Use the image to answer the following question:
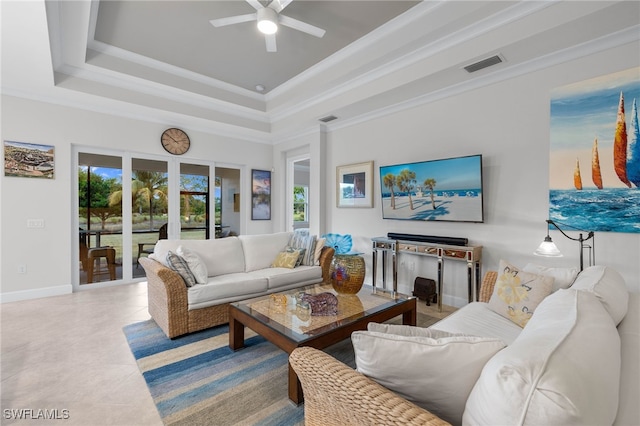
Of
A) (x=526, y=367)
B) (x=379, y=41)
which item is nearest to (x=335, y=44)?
(x=379, y=41)

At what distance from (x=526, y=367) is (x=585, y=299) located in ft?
2.14

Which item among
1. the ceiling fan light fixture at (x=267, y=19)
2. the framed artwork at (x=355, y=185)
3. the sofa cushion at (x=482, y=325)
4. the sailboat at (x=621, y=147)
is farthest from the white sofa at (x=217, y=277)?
the sailboat at (x=621, y=147)

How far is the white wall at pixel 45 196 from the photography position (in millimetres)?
3859

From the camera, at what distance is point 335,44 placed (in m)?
3.66

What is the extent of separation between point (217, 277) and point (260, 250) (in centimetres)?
71

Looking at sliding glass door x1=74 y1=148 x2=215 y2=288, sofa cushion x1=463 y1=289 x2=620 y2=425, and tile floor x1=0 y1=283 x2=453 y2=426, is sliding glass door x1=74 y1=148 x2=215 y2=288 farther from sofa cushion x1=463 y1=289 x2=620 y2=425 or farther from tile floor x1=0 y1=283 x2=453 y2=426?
sofa cushion x1=463 y1=289 x2=620 y2=425

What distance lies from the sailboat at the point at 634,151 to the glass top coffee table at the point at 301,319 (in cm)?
218

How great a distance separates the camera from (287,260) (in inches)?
151

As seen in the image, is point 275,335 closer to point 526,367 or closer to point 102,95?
point 526,367

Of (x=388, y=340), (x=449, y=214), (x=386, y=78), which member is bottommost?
(x=388, y=340)

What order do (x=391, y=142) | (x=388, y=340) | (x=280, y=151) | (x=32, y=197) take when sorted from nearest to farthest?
(x=388, y=340), (x=32, y=197), (x=391, y=142), (x=280, y=151)

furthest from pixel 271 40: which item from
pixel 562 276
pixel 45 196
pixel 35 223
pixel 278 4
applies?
pixel 35 223

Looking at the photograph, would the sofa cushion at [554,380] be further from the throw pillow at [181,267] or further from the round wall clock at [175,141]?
the round wall clock at [175,141]

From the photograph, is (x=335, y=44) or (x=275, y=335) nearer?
(x=275, y=335)
